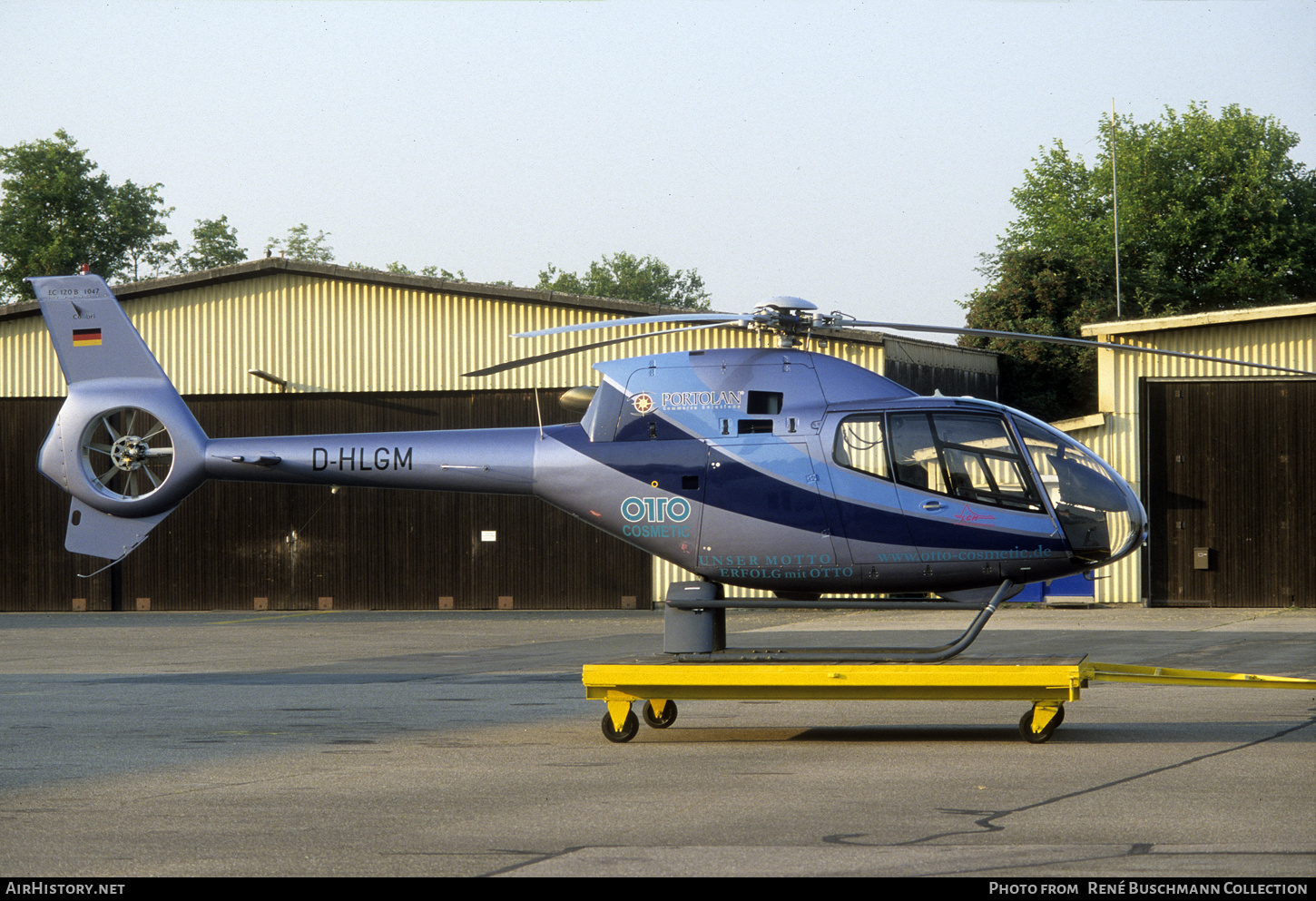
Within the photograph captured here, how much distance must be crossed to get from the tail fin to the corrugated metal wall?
17.4 m

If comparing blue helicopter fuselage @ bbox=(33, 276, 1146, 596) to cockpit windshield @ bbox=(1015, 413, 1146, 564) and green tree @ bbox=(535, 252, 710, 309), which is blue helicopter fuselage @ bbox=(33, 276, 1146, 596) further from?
green tree @ bbox=(535, 252, 710, 309)

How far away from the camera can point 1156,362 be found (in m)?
25.5

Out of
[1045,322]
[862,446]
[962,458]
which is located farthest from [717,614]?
[1045,322]

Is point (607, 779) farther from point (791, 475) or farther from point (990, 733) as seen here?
point (990, 733)

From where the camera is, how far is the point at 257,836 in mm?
7219

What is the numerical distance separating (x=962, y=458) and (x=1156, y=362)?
16152 millimetres

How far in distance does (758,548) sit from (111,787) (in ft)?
17.3

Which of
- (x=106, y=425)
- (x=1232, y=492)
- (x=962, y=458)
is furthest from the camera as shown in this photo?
(x=1232, y=492)

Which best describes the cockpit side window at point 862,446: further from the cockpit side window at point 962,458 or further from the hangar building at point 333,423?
the hangar building at point 333,423

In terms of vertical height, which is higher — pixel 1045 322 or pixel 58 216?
pixel 58 216

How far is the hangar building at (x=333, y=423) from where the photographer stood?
2780 centimetres
